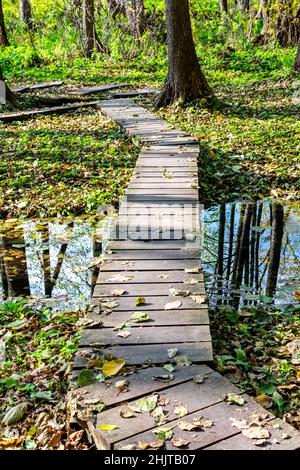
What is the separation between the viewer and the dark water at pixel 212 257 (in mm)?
4773

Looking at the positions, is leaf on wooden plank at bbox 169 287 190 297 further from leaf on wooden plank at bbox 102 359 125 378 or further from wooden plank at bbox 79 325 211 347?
leaf on wooden plank at bbox 102 359 125 378

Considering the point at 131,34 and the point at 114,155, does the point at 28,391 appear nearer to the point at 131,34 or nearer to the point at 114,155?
the point at 114,155

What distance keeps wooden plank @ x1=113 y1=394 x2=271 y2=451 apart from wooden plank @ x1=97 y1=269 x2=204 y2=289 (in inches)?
55.1

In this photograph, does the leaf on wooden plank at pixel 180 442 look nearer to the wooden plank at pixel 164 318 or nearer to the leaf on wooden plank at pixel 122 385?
the leaf on wooden plank at pixel 122 385

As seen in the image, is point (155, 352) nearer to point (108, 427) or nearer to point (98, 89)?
point (108, 427)

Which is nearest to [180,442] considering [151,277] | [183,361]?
[183,361]

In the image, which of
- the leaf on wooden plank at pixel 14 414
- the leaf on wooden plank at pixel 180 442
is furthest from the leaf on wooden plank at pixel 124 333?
the leaf on wooden plank at pixel 180 442

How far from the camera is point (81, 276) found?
5.14m

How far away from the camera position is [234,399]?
111 inches

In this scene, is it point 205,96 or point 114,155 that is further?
point 205,96

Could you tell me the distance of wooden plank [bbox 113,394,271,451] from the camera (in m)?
2.54

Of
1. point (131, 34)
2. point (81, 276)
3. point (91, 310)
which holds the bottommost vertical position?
point (81, 276)
